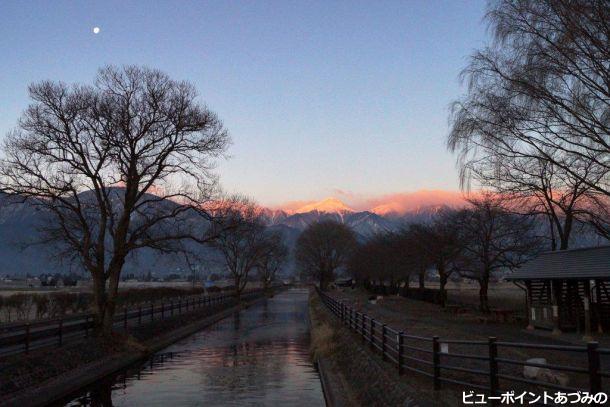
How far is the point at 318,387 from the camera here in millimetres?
17938

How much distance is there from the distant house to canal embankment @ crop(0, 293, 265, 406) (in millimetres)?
19601

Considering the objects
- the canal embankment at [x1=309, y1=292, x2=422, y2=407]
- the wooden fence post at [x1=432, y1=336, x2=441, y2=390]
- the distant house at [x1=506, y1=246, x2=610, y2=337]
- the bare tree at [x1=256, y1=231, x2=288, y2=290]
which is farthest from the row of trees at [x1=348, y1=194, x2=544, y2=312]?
the bare tree at [x1=256, y1=231, x2=288, y2=290]

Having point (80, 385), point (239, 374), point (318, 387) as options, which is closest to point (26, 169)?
point (80, 385)

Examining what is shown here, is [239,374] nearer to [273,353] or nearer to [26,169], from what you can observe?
[273,353]

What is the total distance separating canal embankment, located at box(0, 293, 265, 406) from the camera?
50.6ft

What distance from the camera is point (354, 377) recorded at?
16453 millimetres

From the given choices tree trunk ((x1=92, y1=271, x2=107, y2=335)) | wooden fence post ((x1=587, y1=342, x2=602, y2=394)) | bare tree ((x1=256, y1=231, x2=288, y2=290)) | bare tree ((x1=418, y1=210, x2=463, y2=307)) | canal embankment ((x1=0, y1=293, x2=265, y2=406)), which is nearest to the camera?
wooden fence post ((x1=587, y1=342, x2=602, y2=394))

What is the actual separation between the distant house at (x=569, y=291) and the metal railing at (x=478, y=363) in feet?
24.6

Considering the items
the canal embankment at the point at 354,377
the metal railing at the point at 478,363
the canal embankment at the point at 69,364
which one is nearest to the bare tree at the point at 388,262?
the canal embankment at the point at 69,364

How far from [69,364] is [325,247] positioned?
98.2m

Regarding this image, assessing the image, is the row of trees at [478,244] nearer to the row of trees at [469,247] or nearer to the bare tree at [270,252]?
the row of trees at [469,247]

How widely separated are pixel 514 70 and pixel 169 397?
13.7 metres

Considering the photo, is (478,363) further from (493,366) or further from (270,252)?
(270,252)

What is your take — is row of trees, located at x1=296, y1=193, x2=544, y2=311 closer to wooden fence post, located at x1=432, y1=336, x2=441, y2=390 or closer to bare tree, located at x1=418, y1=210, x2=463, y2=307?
bare tree, located at x1=418, y1=210, x2=463, y2=307
